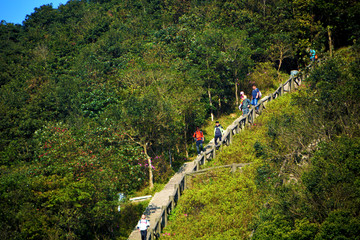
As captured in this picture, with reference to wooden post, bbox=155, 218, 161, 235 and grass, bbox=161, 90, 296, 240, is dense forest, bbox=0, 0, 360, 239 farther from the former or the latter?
grass, bbox=161, 90, 296, 240

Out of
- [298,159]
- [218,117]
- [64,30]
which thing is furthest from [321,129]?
[64,30]

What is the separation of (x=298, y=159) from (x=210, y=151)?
5.35m

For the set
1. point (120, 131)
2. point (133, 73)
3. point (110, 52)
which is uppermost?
point (110, 52)

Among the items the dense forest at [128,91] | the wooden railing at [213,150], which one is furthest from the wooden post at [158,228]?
the dense forest at [128,91]

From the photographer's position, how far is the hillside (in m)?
10.7

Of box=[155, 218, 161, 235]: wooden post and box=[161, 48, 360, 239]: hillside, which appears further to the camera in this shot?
box=[155, 218, 161, 235]: wooden post

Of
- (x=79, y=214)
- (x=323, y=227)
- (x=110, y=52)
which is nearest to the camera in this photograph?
(x=323, y=227)

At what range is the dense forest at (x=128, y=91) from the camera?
15.0m

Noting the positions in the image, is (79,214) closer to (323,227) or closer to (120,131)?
(120,131)

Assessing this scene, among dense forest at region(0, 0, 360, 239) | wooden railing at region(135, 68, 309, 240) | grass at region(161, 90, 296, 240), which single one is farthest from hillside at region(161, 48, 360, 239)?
wooden railing at region(135, 68, 309, 240)

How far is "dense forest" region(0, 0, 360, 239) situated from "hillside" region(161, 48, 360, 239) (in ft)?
0.65

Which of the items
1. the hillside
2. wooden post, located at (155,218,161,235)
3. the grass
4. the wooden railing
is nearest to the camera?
the hillside

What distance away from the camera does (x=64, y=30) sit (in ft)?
195

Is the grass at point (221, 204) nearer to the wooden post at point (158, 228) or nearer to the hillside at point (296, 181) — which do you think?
the hillside at point (296, 181)
